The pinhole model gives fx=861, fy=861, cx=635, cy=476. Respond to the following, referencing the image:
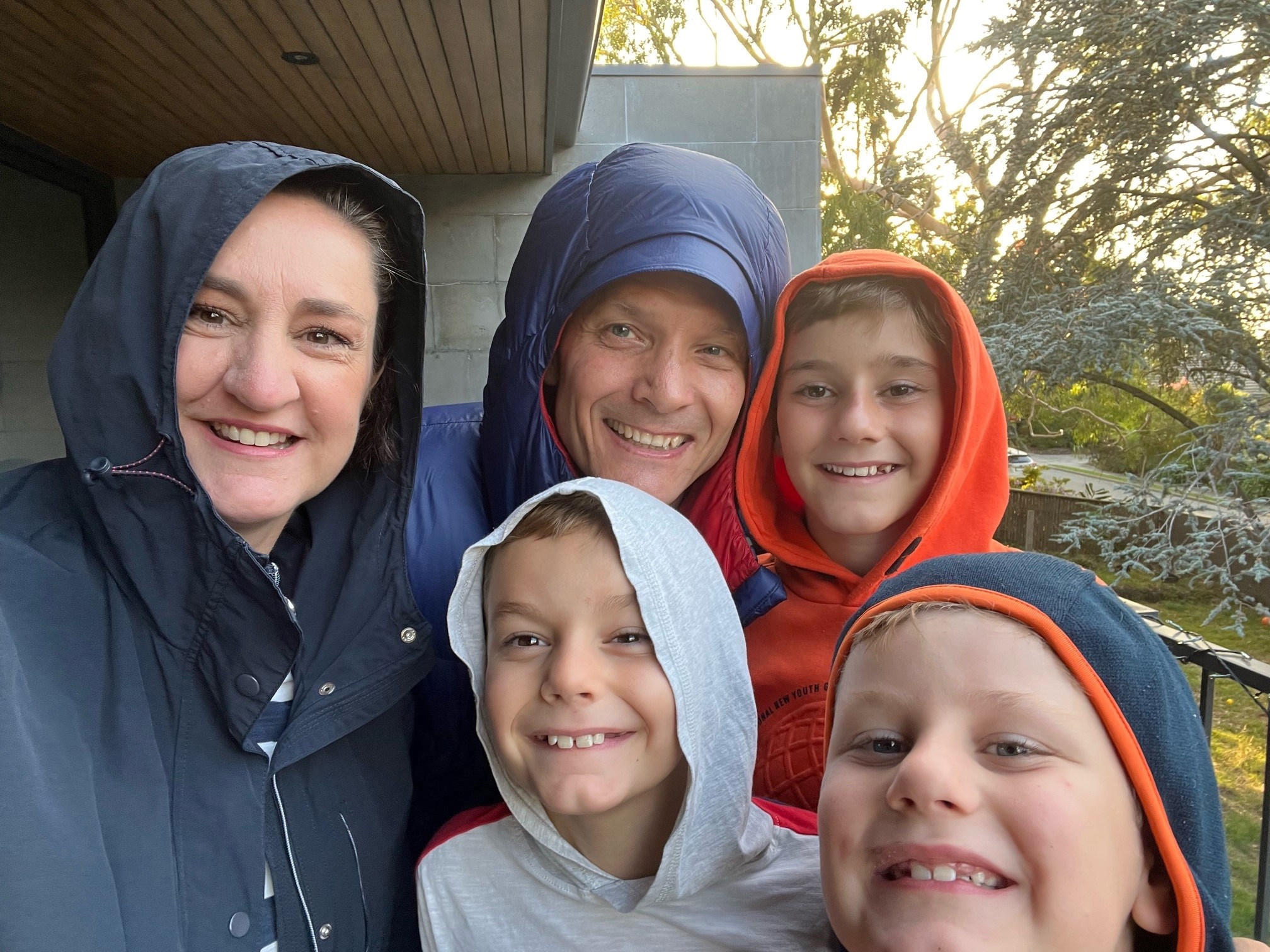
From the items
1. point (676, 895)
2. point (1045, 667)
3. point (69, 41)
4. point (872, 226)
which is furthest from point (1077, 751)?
point (872, 226)

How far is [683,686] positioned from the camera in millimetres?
1415

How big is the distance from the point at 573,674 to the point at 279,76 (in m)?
3.60

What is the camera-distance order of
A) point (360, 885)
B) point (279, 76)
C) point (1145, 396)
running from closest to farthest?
point (360, 885), point (279, 76), point (1145, 396)

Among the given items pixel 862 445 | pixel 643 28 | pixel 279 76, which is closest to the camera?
pixel 862 445

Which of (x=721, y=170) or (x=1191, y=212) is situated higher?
(x=1191, y=212)

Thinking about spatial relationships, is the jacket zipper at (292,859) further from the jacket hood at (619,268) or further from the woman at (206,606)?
the jacket hood at (619,268)

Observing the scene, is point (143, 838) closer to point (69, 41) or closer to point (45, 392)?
point (69, 41)

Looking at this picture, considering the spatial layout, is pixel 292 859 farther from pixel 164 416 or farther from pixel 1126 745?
pixel 1126 745

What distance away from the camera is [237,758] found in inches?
50.8

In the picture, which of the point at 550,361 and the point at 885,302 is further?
the point at 550,361

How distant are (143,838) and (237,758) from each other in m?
0.19

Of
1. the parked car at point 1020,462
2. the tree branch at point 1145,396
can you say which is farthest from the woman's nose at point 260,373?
the parked car at point 1020,462

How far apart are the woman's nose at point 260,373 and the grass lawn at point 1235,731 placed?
5.27 m

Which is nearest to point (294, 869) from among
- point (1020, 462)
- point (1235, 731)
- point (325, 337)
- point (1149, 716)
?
point (325, 337)
